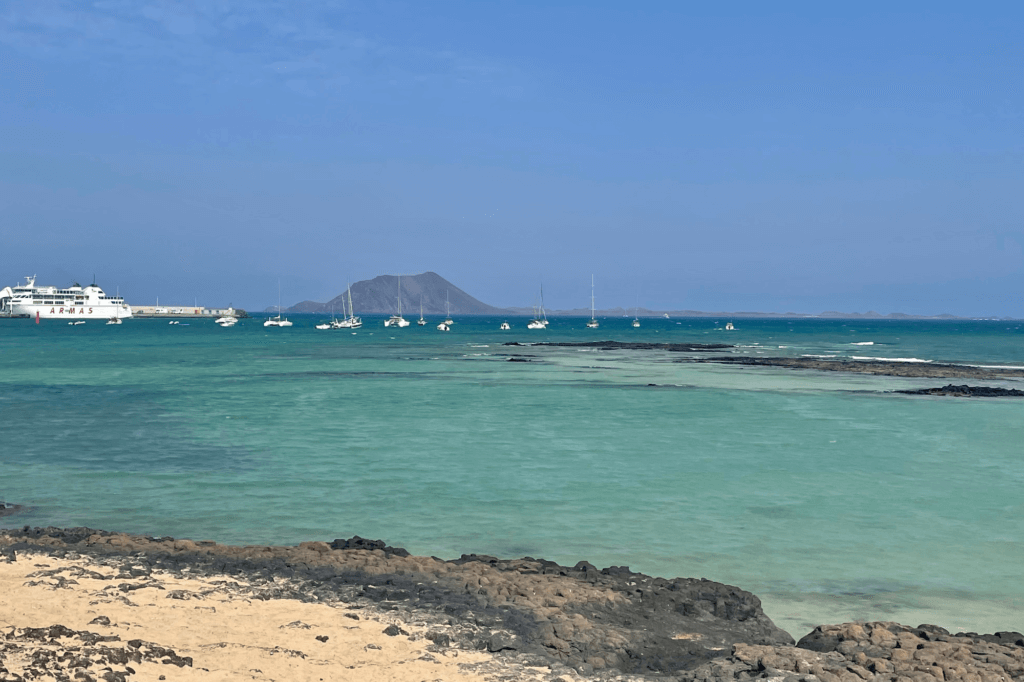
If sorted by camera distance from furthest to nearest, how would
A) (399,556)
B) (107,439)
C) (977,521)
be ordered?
Result: 1. (107,439)
2. (977,521)
3. (399,556)

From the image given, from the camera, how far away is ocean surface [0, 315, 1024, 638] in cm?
1344

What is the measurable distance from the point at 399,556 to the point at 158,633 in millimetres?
3868

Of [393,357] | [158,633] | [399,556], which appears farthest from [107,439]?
[393,357]

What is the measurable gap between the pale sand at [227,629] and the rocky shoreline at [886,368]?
5311 cm

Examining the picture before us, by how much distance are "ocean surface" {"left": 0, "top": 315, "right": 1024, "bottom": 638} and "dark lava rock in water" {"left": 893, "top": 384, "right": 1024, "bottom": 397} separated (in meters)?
1.92

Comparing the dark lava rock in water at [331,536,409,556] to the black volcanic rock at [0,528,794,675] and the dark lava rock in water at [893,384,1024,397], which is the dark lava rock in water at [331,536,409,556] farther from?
the dark lava rock in water at [893,384,1024,397]

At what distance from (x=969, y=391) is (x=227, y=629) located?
4324cm

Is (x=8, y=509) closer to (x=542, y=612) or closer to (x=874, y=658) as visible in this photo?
(x=542, y=612)

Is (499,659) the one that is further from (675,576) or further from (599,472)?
(599,472)

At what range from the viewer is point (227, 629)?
9.32m

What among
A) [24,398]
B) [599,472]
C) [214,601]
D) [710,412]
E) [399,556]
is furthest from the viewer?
[24,398]

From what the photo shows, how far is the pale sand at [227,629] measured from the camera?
26.9 feet

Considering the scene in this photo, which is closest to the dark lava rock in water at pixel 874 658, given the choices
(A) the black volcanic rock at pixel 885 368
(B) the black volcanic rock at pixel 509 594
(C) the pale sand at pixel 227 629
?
(B) the black volcanic rock at pixel 509 594

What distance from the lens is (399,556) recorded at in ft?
40.7
